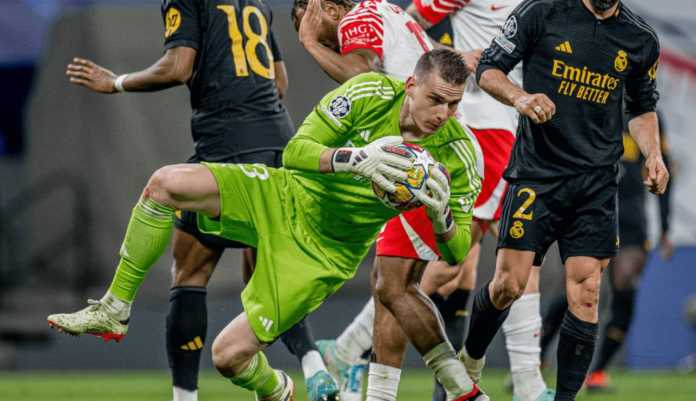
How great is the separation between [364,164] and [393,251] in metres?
0.94

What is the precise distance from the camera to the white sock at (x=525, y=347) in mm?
6421

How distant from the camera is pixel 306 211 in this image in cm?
568

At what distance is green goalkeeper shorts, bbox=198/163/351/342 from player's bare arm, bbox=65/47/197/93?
31.7 inches

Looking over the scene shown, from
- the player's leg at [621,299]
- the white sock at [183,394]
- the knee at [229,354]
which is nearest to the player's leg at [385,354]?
the knee at [229,354]

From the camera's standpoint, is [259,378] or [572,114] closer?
[259,378]

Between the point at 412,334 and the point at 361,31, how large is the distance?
1507 mm

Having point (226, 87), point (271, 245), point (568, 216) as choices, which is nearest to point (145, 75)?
point (226, 87)

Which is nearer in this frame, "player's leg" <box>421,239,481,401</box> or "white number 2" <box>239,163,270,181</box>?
"white number 2" <box>239,163,270,181</box>

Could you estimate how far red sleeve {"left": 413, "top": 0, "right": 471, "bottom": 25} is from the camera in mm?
6844

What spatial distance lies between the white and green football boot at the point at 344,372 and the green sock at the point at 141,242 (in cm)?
163

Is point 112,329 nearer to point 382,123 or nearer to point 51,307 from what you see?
point 382,123

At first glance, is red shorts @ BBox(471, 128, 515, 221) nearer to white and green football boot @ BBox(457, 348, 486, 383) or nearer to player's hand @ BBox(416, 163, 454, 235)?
white and green football boot @ BBox(457, 348, 486, 383)


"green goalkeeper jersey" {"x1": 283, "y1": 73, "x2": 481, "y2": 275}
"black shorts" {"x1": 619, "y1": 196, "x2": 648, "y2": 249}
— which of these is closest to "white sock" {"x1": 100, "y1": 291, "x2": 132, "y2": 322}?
"green goalkeeper jersey" {"x1": 283, "y1": 73, "x2": 481, "y2": 275}

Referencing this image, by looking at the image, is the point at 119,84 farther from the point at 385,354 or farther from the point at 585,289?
the point at 585,289
